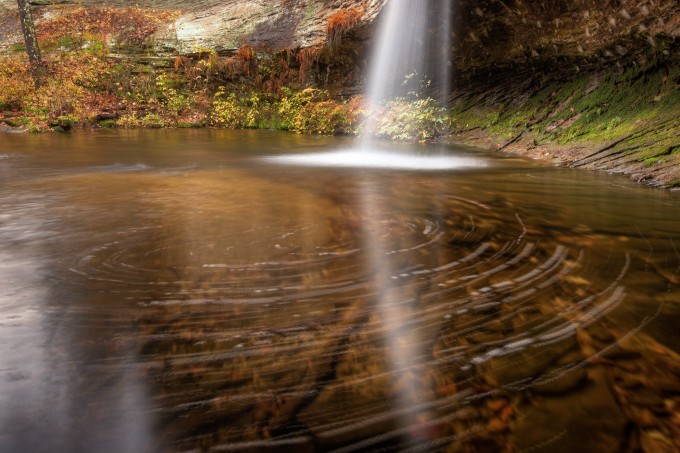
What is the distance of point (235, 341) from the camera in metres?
1.96

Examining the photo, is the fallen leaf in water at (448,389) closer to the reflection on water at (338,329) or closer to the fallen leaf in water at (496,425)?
the reflection on water at (338,329)

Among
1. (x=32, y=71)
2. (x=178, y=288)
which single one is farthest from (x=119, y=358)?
(x=32, y=71)

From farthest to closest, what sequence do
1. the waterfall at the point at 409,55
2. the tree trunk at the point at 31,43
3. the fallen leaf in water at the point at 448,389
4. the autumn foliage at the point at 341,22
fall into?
the tree trunk at the point at 31,43, the autumn foliage at the point at 341,22, the waterfall at the point at 409,55, the fallen leaf in water at the point at 448,389

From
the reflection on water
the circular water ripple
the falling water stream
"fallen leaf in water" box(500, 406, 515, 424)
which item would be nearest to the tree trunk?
the falling water stream

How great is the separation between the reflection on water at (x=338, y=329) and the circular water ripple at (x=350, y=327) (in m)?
0.01

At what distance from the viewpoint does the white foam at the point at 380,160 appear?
27.0ft

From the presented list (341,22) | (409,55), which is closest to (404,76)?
(409,55)

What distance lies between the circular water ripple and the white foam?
186 inches

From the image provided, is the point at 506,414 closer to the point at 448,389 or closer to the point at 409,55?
the point at 448,389

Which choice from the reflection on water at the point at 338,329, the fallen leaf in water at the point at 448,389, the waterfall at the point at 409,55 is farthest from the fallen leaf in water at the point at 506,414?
the waterfall at the point at 409,55

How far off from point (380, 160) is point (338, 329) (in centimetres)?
745

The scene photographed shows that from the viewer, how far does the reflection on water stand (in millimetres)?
1462

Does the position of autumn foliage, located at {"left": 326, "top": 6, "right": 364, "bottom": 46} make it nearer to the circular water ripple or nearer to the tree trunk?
the circular water ripple

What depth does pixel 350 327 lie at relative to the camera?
2.10 m
